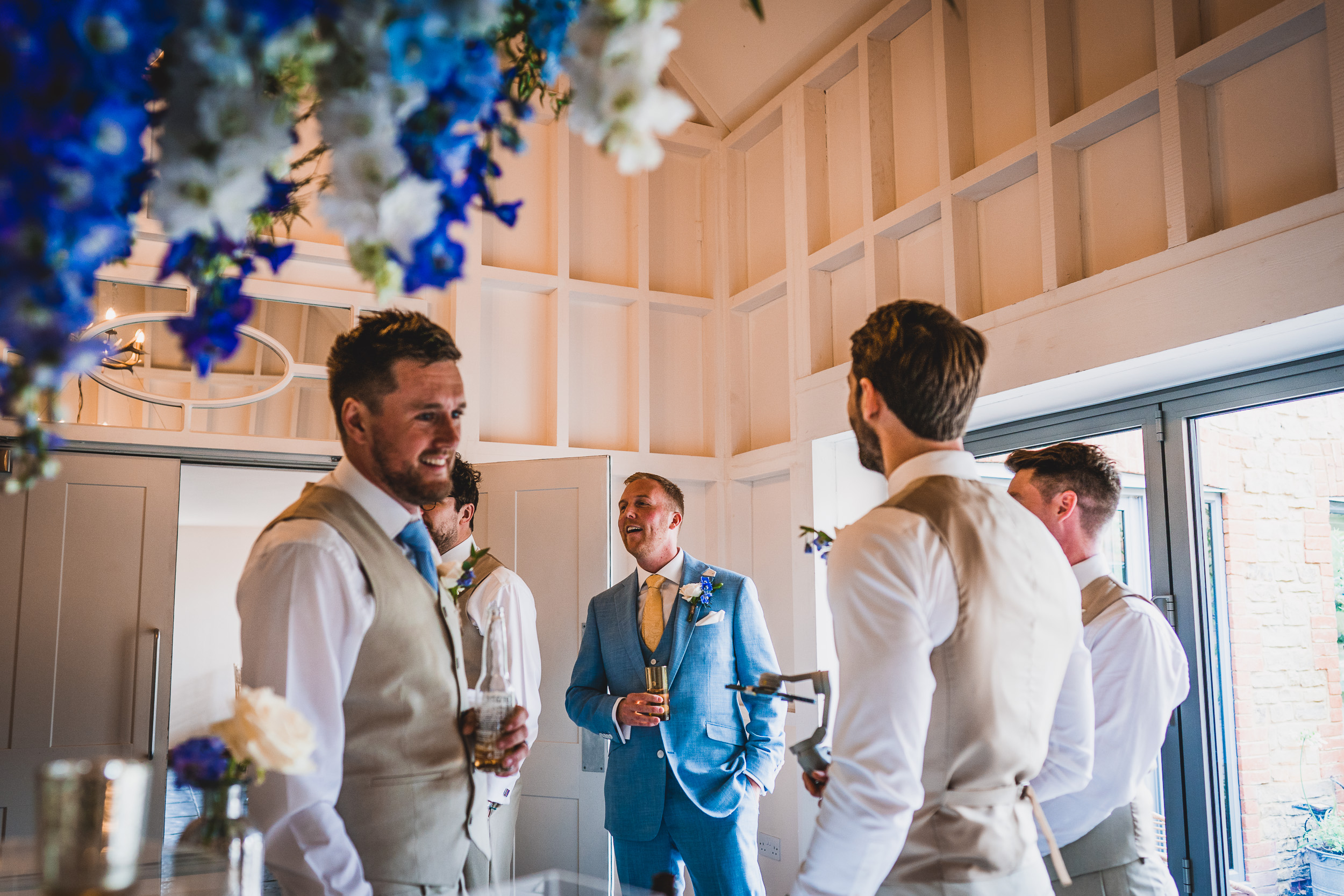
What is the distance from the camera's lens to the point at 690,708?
325 cm

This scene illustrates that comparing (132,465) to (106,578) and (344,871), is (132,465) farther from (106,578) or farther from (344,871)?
(344,871)

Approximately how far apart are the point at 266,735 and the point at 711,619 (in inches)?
95.4

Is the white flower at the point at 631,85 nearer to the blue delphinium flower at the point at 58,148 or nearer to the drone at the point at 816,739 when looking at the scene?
the blue delphinium flower at the point at 58,148

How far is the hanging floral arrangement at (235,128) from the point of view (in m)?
0.67

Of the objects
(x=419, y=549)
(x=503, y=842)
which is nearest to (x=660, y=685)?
(x=503, y=842)

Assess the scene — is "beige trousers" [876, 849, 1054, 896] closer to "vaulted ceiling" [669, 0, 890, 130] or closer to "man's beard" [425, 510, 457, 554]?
"man's beard" [425, 510, 457, 554]

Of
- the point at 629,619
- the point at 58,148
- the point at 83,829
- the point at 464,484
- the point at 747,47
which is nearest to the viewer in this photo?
the point at 58,148

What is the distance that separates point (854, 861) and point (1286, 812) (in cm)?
222

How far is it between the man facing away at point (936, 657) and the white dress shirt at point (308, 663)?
72cm

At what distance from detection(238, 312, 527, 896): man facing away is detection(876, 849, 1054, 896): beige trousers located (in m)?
0.67

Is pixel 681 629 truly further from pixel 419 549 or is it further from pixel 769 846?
pixel 769 846

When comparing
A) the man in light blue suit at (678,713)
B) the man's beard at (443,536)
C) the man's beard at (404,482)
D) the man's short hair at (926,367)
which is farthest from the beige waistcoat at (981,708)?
the man's beard at (443,536)

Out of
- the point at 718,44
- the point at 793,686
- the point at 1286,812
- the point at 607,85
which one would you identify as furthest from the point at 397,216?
the point at 718,44

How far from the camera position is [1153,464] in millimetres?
3309
